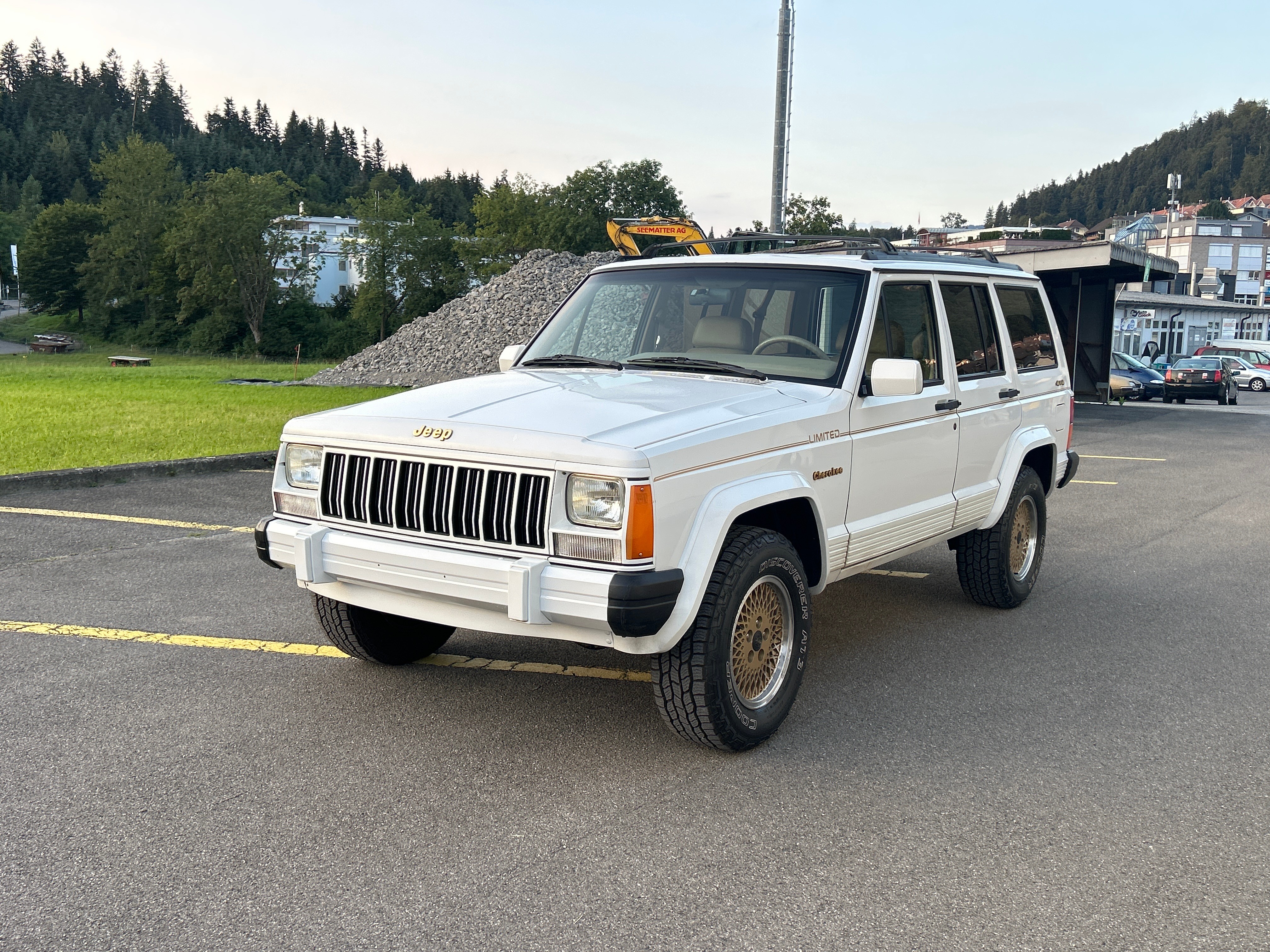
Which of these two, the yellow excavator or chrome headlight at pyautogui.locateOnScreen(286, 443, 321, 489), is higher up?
the yellow excavator

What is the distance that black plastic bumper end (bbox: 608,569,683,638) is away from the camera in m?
3.71

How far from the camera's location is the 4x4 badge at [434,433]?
414cm

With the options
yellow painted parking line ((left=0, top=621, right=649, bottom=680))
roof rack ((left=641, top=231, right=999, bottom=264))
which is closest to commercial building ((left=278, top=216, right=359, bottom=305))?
roof rack ((left=641, top=231, right=999, bottom=264))

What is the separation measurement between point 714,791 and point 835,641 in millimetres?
2197

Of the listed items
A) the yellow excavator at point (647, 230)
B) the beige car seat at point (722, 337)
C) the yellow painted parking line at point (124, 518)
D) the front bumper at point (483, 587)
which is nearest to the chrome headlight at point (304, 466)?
the front bumper at point (483, 587)

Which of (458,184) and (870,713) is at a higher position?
(458,184)

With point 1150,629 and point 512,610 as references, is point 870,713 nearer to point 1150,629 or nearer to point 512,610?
point 512,610

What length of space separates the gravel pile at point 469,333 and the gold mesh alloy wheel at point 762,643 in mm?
28006

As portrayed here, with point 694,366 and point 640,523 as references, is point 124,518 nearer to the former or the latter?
point 694,366

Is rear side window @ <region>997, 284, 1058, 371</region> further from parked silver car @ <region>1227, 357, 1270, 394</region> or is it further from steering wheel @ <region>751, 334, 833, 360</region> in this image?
parked silver car @ <region>1227, 357, 1270, 394</region>

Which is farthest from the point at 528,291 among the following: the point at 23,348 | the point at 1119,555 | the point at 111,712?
the point at 23,348

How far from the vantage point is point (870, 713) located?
4867mm

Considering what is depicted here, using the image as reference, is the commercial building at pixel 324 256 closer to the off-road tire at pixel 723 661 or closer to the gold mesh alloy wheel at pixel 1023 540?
the gold mesh alloy wheel at pixel 1023 540

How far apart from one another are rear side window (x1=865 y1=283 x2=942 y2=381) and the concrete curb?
8547 mm
